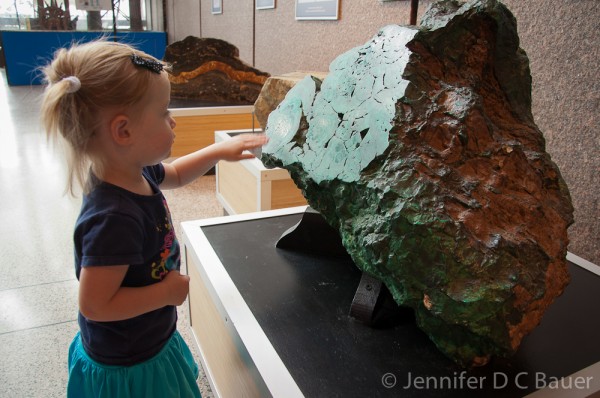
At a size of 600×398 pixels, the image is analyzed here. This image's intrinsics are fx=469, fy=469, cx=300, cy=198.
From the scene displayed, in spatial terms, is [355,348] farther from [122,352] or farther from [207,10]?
[207,10]

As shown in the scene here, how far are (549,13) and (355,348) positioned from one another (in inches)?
41.5

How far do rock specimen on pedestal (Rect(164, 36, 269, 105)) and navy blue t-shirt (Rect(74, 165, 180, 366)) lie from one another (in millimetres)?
2221

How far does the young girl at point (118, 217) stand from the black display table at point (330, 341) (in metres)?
0.17

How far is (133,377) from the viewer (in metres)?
0.78

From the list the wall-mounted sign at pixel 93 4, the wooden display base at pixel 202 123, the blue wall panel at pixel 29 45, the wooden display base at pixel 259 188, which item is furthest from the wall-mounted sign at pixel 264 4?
the blue wall panel at pixel 29 45

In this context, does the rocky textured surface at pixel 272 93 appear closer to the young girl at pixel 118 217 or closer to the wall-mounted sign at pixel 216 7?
the young girl at pixel 118 217

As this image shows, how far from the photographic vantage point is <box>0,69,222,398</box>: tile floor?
1.28 m

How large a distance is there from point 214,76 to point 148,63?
2427mm

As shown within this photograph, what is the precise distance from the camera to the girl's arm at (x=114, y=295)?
2.17ft

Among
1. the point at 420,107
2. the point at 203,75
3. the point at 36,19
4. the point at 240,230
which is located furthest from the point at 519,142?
the point at 36,19

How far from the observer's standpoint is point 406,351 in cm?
82

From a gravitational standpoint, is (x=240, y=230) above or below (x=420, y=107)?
below

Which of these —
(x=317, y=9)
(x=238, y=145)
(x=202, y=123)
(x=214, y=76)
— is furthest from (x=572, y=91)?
→ (x=214, y=76)

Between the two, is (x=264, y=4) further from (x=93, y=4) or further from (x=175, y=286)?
(x=175, y=286)
